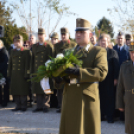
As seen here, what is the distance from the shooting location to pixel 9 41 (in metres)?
14.4

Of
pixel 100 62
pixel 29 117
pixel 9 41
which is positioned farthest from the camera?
pixel 9 41

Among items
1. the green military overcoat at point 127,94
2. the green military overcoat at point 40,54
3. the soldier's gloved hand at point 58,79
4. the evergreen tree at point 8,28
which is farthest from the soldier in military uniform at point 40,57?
the evergreen tree at point 8,28

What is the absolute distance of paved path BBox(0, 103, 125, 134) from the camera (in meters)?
5.73

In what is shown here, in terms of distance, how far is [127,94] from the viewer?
4.23 m

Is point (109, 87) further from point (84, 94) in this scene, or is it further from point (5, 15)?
point (5, 15)

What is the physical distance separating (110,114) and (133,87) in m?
2.38

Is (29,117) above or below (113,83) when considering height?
below

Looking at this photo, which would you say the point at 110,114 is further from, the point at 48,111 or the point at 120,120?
the point at 48,111

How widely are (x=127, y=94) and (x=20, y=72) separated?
14.6 feet

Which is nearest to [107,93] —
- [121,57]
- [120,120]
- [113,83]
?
[113,83]

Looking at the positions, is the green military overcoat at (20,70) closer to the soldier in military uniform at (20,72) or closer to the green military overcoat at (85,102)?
the soldier in military uniform at (20,72)

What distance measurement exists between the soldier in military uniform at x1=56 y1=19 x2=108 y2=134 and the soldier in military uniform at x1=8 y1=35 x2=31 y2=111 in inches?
182

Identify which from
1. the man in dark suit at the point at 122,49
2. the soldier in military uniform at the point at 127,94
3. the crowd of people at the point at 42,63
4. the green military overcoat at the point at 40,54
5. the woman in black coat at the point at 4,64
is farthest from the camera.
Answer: the woman in black coat at the point at 4,64

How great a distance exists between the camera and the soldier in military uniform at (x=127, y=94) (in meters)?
4.16
